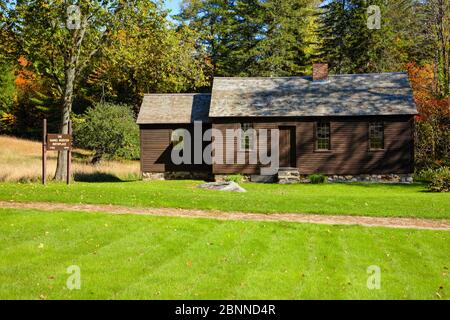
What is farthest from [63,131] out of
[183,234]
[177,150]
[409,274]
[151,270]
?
[409,274]

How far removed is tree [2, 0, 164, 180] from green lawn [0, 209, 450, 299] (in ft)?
37.6

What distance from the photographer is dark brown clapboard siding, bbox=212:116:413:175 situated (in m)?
28.9

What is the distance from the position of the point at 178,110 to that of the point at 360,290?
24.7m

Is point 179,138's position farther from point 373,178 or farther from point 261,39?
point 261,39

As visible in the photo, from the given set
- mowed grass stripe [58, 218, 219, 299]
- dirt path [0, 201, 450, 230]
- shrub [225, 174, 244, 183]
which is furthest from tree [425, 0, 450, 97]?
mowed grass stripe [58, 218, 219, 299]

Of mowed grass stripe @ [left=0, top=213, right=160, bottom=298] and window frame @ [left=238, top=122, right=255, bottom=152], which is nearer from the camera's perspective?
mowed grass stripe @ [left=0, top=213, right=160, bottom=298]

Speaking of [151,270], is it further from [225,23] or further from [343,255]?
[225,23]

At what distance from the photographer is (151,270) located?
8867 millimetres

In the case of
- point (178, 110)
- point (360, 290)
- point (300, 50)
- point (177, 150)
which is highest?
point (300, 50)

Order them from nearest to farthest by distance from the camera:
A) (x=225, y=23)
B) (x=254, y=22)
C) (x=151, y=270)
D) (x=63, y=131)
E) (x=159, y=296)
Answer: (x=159, y=296), (x=151, y=270), (x=63, y=131), (x=254, y=22), (x=225, y=23)

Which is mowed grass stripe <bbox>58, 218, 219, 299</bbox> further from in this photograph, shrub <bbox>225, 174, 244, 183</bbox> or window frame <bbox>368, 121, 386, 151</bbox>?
window frame <bbox>368, 121, 386, 151</bbox>

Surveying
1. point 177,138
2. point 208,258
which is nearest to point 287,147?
point 177,138

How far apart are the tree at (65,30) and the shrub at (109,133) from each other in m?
12.7

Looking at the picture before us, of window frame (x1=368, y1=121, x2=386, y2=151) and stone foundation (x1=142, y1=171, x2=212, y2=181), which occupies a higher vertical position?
window frame (x1=368, y1=121, x2=386, y2=151)
